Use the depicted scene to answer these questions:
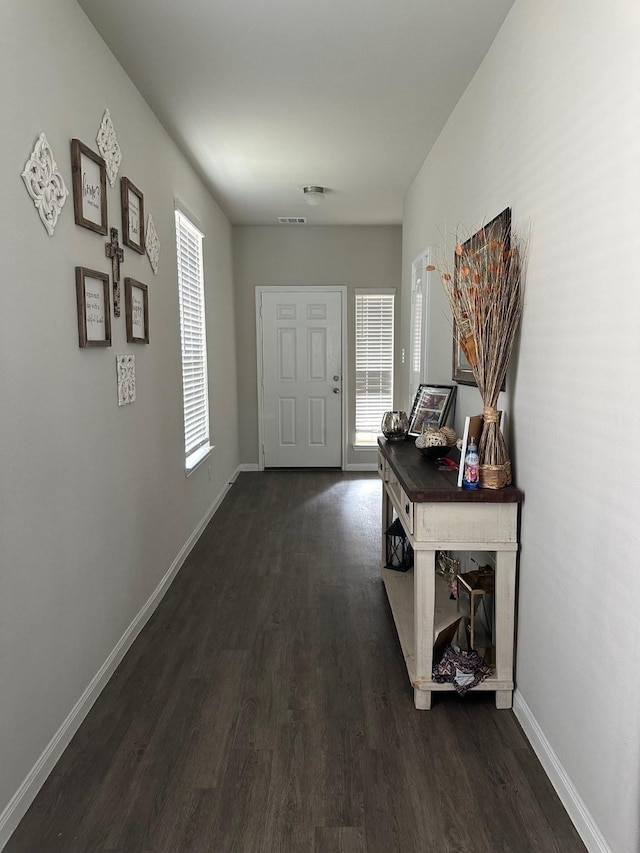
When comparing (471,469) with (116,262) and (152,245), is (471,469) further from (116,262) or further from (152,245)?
(152,245)

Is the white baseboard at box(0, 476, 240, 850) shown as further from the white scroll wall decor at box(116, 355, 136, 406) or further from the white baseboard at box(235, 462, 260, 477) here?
the white baseboard at box(235, 462, 260, 477)

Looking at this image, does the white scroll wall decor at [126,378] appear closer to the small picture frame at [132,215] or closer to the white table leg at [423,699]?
the small picture frame at [132,215]

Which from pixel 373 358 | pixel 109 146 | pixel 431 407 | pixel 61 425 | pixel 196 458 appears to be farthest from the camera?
pixel 373 358

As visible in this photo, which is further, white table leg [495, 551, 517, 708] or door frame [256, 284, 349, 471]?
door frame [256, 284, 349, 471]

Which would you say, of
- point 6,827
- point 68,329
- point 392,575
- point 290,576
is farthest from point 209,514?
point 6,827

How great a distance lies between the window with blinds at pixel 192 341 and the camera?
3.86 meters

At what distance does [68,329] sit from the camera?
2.00 meters

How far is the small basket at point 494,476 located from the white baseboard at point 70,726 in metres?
1.64

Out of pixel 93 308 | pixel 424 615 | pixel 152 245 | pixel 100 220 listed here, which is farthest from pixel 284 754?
pixel 152 245

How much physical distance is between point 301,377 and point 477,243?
3.68 m

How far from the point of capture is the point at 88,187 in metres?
2.15

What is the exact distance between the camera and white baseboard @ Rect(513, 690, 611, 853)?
1.49m

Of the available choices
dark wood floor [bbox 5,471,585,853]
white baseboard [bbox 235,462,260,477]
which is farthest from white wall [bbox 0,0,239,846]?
white baseboard [bbox 235,462,260,477]

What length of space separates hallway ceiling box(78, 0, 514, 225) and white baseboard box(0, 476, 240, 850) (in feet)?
8.28
